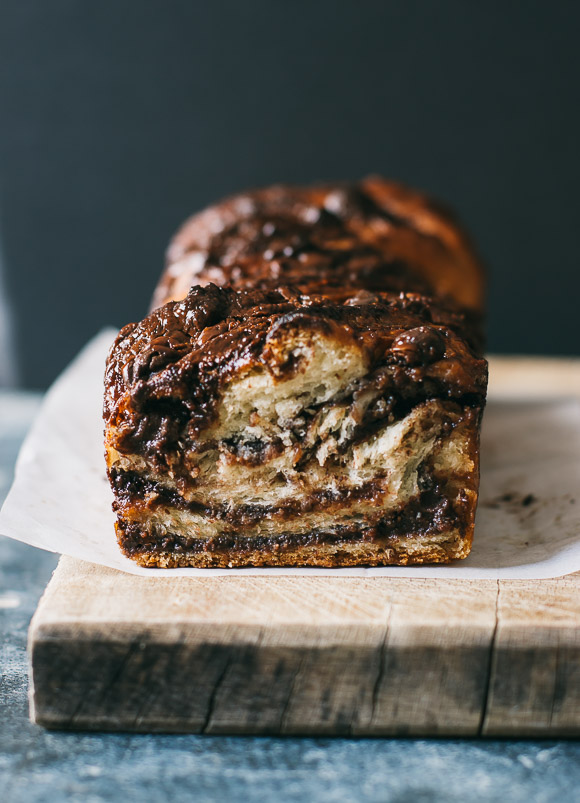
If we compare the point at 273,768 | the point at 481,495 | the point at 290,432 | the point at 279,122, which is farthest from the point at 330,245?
the point at 279,122

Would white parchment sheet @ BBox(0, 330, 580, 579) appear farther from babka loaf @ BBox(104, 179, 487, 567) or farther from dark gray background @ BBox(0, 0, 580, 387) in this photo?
dark gray background @ BBox(0, 0, 580, 387)

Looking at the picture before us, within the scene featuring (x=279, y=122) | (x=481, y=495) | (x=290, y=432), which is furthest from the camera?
(x=279, y=122)

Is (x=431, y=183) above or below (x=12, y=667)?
above

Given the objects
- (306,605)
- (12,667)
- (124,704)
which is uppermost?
(306,605)

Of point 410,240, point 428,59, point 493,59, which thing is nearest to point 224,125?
point 428,59

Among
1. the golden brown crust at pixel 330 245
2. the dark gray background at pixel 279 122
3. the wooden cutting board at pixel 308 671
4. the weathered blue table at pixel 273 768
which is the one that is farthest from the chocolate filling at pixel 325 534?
the dark gray background at pixel 279 122

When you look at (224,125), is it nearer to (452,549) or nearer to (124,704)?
(452,549)

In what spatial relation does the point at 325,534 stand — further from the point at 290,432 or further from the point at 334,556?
the point at 290,432
